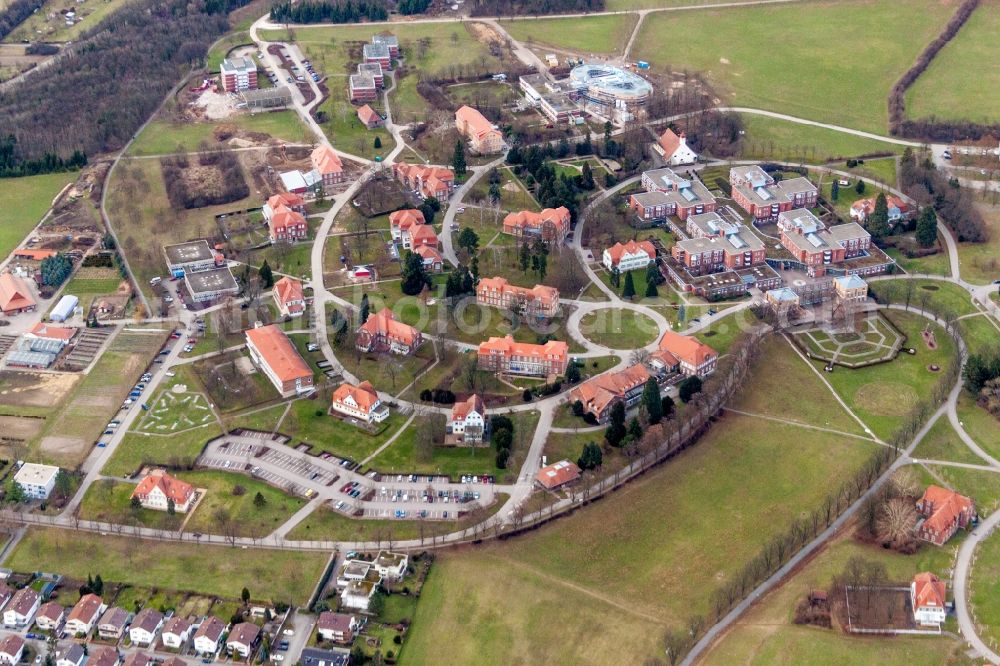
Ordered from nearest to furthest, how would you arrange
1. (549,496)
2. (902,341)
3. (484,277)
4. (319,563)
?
(319,563) < (549,496) < (902,341) < (484,277)

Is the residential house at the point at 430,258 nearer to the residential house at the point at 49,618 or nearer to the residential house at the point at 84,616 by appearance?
the residential house at the point at 84,616

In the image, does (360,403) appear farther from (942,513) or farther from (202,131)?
(202,131)

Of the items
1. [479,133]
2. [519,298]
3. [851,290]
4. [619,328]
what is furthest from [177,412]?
[851,290]

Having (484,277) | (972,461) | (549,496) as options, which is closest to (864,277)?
(972,461)

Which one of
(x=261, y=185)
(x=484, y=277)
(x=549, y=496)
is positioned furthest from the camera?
(x=261, y=185)

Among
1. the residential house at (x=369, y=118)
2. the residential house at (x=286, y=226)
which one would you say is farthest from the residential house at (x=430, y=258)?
the residential house at (x=369, y=118)

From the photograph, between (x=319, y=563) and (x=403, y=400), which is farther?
(x=403, y=400)

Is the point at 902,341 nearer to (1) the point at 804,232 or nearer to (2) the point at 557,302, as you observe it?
(1) the point at 804,232
